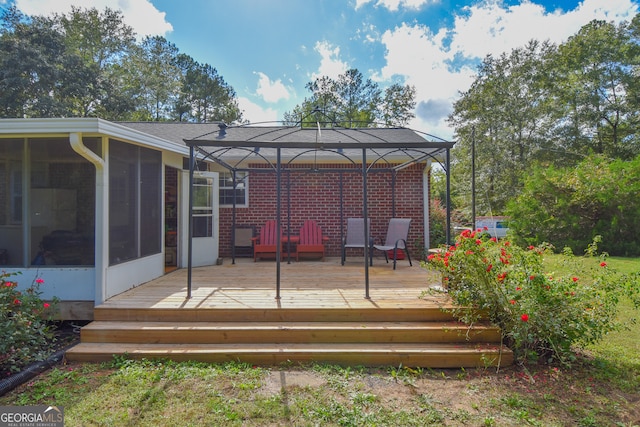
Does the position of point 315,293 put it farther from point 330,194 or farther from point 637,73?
point 637,73

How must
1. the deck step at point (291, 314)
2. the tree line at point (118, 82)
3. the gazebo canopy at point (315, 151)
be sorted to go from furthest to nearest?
A: the tree line at point (118, 82) < the gazebo canopy at point (315, 151) < the deck step at point (291, 314)

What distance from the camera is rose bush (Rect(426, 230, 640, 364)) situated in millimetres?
3055

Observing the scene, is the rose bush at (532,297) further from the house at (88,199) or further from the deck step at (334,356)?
the house at (88,199)

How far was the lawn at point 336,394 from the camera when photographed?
2.39m

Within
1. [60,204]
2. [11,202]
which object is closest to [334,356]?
[60,204]

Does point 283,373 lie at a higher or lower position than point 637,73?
lower

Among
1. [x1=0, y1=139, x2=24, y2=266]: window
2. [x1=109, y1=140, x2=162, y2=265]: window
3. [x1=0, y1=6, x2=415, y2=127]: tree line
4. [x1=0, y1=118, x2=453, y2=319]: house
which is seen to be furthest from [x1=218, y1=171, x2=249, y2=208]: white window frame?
[x1=0, y1=6, x2=415, y2=127]: tree line

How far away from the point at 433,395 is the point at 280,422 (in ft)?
4.33

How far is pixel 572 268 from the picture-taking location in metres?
3.59

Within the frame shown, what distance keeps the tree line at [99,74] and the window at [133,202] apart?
1438 cm

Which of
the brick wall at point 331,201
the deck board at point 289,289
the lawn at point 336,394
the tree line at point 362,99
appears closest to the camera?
the lawn at point 336,394

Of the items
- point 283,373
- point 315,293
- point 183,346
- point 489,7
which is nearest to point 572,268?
point 315,293

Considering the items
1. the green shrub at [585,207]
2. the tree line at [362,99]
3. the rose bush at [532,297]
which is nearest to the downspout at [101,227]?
the rose bush at [532,297]

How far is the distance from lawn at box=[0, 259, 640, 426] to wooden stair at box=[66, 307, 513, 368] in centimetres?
11
